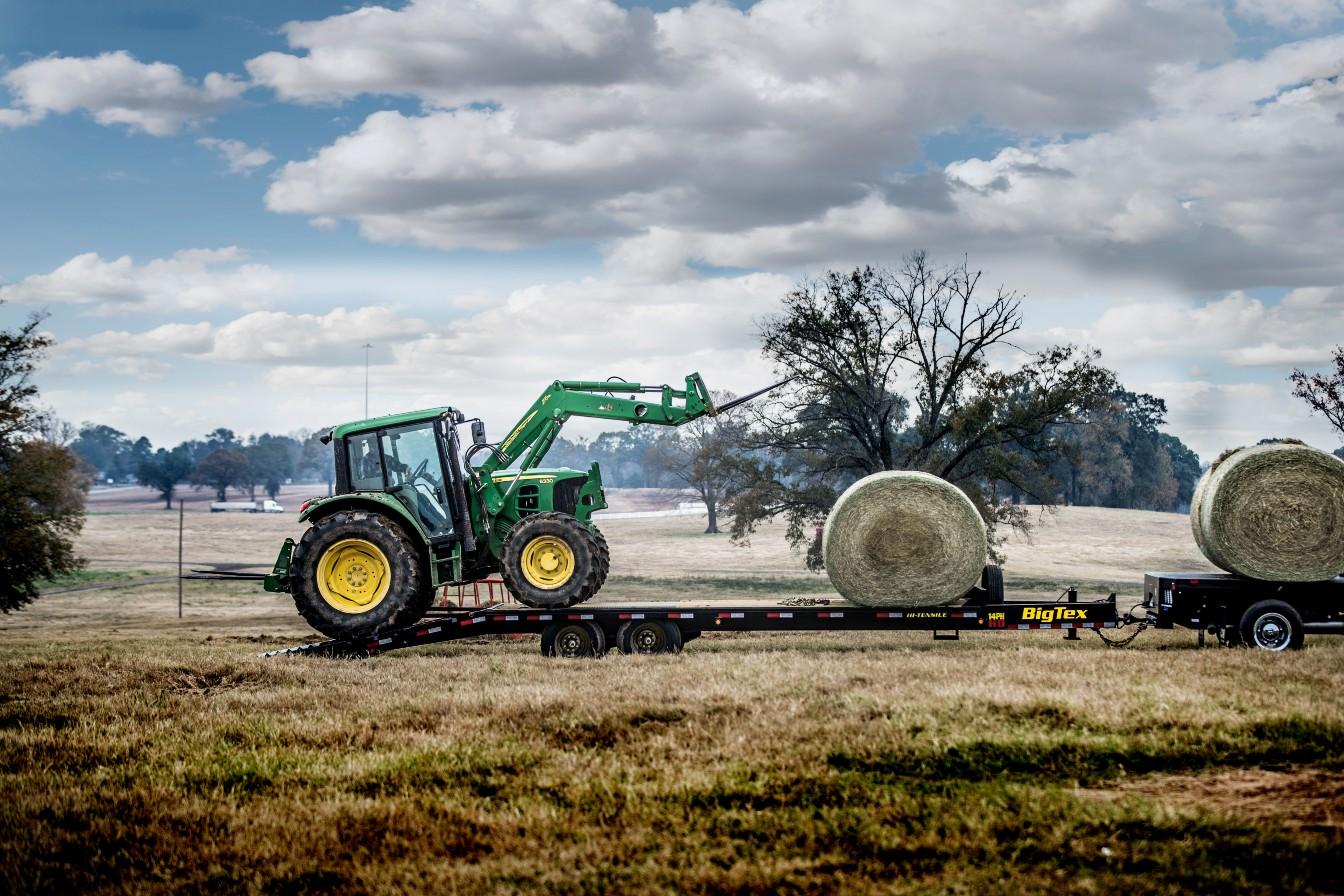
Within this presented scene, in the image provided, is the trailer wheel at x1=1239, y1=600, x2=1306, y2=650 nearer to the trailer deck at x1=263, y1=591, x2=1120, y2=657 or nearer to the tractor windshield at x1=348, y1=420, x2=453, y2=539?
the trailer deck at x1=263, y1=591, x2=1120, y2=657

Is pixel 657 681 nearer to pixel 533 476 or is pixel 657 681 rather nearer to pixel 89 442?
pixel 533 476

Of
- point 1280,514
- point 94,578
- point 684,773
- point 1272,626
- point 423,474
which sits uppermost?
point 423,474

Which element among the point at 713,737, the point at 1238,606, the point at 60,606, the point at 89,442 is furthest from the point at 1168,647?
the point at 89,442

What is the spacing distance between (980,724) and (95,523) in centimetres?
8111

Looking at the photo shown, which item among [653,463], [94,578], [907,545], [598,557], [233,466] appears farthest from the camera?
[233,466]

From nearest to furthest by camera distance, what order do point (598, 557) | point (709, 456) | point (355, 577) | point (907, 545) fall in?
point (355, 577) < point (598, 557) < point (907, 545) < point (709, 456)

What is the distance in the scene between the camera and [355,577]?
14461 mm

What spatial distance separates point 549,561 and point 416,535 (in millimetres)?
1650

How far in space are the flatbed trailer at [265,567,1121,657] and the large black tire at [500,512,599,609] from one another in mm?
264

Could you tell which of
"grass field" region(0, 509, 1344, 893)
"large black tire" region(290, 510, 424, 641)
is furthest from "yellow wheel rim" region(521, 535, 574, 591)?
"large black tire" region(290, 510, 424, 641)

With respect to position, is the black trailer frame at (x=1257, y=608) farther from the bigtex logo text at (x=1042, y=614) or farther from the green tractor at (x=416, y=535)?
the green tractor at (x=416, y=535)

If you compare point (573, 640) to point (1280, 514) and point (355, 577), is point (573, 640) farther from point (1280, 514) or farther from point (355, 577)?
point (1280, 514)

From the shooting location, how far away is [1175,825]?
717 cm

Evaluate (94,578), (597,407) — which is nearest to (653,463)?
(94,578)
